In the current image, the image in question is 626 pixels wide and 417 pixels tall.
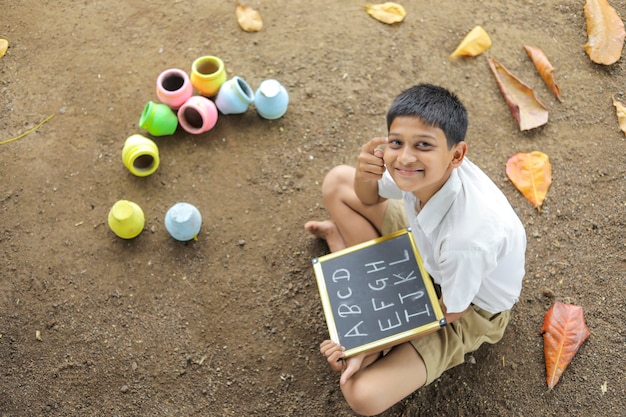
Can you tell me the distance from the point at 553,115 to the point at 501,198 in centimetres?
97

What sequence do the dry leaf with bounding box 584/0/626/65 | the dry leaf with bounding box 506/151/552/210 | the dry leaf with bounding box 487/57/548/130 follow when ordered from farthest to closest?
the dry leaf with bounding box 584/0/626/65 < the dry leaf with bounding box 487/57/548/130 < the dry leaf with bounding box 506/151/552/210

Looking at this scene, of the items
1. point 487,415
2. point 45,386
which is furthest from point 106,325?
point 487,415

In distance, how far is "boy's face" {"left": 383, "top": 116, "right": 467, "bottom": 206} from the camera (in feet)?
4.40

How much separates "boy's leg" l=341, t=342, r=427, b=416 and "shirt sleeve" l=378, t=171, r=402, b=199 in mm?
427

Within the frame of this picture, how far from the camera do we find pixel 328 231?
1.91 m

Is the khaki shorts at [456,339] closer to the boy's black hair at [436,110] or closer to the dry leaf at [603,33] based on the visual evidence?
the boy's black hair at [436,110]

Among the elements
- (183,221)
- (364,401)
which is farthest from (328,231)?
(364,401)

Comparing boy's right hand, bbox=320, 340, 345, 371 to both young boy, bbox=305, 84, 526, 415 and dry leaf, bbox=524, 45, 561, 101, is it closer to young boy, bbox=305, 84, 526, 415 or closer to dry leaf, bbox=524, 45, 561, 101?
young boy, bbox=305, 84, 526, 415

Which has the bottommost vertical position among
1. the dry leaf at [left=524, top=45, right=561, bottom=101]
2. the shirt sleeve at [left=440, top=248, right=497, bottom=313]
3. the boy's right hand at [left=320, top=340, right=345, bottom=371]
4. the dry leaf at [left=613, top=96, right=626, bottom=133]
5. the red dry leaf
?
the red dry leaf

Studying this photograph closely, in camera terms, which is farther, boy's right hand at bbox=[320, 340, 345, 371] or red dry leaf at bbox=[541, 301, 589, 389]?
red dry leaf at bbox=[541, 301, 589, 389]

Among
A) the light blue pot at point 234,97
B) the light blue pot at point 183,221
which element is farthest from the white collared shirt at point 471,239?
the light blue pot at point 234,97

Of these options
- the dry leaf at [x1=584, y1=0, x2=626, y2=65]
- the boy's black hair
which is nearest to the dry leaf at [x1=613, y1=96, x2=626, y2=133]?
the dry leaf at [x1=584, y1=0, x2=626, y2=65]

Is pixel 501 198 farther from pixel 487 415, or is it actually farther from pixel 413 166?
pixel 487 415

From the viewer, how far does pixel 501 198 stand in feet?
4.71
